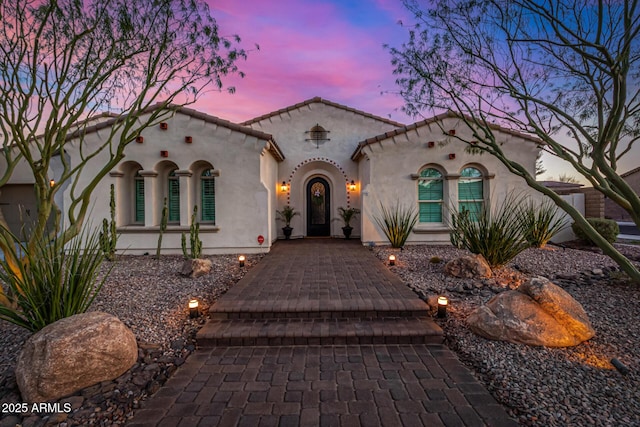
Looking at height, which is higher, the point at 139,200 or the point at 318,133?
the point at 318,133

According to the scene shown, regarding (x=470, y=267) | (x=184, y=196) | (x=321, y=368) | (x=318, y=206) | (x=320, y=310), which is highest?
(x=184, y=196)

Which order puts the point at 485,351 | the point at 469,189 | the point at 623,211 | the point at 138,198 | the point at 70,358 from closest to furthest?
the point at 70,358, the point at 485,351, the point at 138,198, the point at 469,189, the point at 623,211

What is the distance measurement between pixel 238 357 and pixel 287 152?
10.6 metres

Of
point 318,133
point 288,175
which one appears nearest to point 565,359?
point 288,175

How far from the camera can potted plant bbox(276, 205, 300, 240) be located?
41.1ft

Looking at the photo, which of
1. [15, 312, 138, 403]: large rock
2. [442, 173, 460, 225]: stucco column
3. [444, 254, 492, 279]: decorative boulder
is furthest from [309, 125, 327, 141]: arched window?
[15, 312, 138, 403]: large rock

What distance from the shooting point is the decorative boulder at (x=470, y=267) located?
592cm

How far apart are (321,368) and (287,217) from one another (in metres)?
9.57

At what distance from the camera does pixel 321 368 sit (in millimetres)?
3238

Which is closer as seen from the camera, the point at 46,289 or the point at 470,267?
the point at 46,289

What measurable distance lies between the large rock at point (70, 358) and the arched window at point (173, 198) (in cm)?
727

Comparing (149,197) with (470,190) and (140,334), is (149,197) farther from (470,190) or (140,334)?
(470,190)

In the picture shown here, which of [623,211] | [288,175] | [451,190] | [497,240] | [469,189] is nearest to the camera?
[497,240]

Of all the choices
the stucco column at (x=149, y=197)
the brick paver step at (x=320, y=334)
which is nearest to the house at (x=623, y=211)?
the brick paver step at (x=320, y=334)
